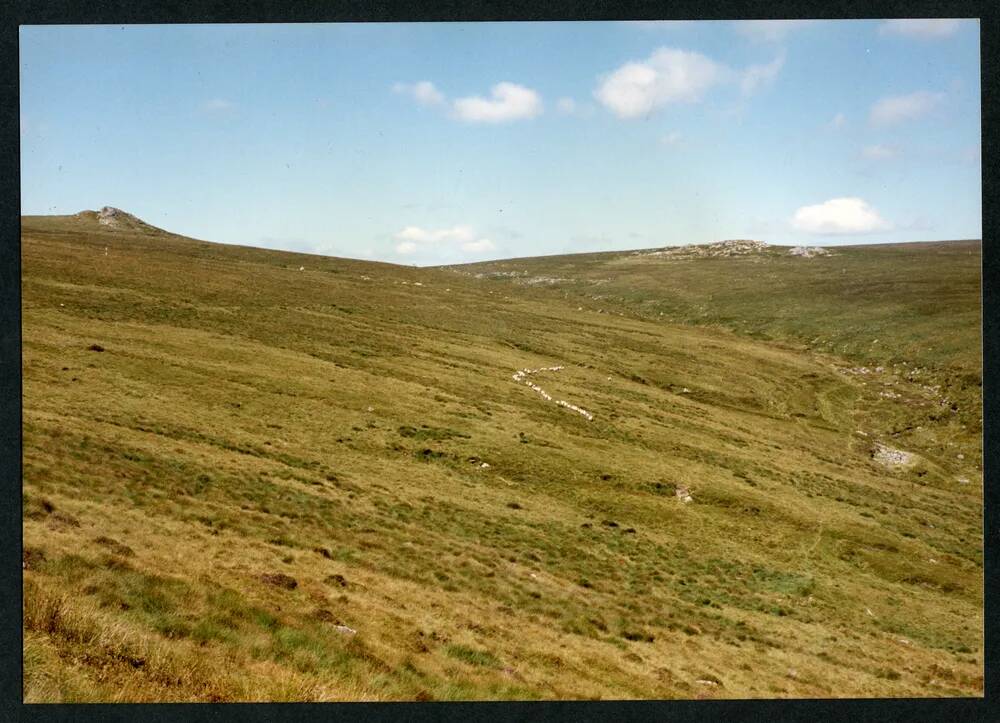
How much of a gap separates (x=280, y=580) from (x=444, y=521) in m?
8.86

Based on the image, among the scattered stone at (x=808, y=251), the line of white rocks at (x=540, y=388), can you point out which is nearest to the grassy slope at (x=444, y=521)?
the line of white rocks at (x=540, y=388)

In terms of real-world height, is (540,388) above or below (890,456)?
above

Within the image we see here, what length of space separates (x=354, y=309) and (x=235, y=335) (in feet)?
57.0

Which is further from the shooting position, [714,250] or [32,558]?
[714,250]

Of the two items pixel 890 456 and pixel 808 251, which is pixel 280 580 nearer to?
pixel 890 456

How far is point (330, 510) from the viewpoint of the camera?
70.5 feet

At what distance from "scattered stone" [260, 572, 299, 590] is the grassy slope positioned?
8.3 inches

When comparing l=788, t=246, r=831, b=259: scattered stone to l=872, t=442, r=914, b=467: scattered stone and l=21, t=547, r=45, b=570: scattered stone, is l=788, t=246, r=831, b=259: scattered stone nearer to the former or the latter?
l=872, t=442, r=914, b=467: scattered stone

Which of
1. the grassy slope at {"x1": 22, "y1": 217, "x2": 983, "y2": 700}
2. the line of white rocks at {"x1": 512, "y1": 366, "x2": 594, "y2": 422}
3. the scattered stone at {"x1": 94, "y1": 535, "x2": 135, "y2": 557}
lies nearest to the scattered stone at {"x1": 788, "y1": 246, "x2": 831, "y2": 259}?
the grassy slope at {"x1": 22, "y1": 217, "x2": 983, "y2": 700}

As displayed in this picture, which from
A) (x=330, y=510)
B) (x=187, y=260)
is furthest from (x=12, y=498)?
(x=187, y=260)

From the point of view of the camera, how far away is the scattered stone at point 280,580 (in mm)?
14328

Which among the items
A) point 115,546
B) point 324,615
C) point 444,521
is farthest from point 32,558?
point 444,521

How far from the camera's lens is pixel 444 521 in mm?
22781

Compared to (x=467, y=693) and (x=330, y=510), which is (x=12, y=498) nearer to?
(x=330, y=510)
